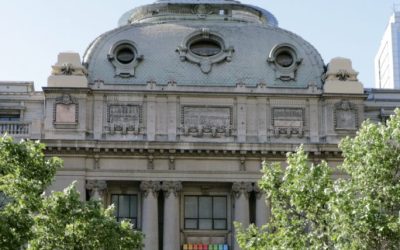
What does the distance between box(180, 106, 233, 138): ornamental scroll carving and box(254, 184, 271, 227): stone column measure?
391 centimetres

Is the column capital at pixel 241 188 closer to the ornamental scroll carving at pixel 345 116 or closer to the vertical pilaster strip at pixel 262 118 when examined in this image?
the vertical pilaster strip at pixel 262 118

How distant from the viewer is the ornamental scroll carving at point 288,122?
59.2m

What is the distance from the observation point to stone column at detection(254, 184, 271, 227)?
58.0m

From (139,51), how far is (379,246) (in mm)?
27969

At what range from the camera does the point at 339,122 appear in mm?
59750

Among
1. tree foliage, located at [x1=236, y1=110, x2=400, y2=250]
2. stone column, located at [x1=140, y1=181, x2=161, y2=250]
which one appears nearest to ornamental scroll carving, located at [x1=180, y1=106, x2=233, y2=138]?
stone column, located at [x1=140, y1=181, x2=161, y2=250]

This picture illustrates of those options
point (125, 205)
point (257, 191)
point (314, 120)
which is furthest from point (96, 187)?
point (314, 120)

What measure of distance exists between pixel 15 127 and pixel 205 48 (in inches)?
497

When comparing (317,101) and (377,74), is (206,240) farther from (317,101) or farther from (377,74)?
(377,74)

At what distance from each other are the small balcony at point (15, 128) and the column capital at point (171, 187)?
866cm

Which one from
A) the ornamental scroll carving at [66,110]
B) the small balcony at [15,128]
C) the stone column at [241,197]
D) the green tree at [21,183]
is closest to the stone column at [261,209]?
the stone column at [241,197]

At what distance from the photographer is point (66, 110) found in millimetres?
58781

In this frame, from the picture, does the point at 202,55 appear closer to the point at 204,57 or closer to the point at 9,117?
the point at 204,57

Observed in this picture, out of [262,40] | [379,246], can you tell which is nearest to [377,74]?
[262,40]
